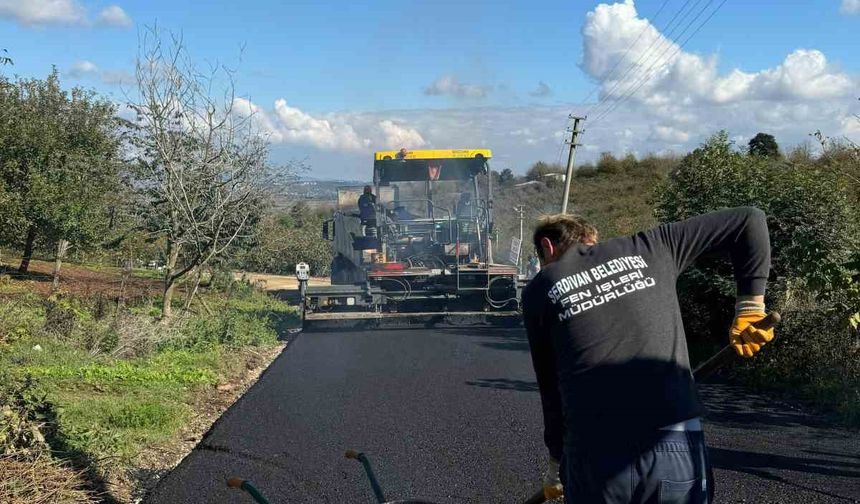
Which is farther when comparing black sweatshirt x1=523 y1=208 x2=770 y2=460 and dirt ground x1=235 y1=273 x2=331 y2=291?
dirt ground x1=235 y1=273 x2=331 y2=291

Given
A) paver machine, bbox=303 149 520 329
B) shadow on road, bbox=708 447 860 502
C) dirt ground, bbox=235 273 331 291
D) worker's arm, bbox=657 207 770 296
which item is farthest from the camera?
dirt ground, bbox=235 273 331 291

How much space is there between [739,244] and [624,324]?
56 centimetres

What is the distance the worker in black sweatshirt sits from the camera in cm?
273

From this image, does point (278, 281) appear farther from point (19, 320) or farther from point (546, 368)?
point (546, 368)

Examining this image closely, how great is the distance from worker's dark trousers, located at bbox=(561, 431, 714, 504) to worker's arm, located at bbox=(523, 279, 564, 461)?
266 mm

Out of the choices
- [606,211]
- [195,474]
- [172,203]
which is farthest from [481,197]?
[606,211]

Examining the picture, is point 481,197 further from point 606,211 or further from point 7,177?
point 606,211

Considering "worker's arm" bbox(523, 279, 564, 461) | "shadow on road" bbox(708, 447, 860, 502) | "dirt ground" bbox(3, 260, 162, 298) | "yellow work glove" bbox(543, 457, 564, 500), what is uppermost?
"worker's arm" bbox(523, 279, 564, 461)

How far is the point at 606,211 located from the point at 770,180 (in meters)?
32.0

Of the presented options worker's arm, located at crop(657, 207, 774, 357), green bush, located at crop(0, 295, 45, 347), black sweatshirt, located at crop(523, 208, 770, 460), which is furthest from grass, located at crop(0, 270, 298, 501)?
worker's arm, located at crop(657, 207, 774, 357)

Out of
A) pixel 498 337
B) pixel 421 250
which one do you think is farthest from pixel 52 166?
pixel 498 337

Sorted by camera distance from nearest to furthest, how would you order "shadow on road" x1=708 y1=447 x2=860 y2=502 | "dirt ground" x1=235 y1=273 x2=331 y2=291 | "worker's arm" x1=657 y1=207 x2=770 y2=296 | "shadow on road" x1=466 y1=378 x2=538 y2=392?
1. "worker's arm" x1=657 y1=207 x2=770 y2=296
2. "shadow on road" x1=708 y1=447 x2=860 y2=502
3. "shadow on road" x1=466 y1=378 x2=538 y2=392
4. "dirt ground" x1=235 y1=273 x2=331 y2=291

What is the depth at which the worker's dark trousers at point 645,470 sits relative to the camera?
8.91 ft

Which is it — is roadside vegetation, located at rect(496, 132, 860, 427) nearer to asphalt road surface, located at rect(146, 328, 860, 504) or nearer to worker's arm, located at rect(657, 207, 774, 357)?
asphalt road surface, located at rect(146, 328, 860, 504)
